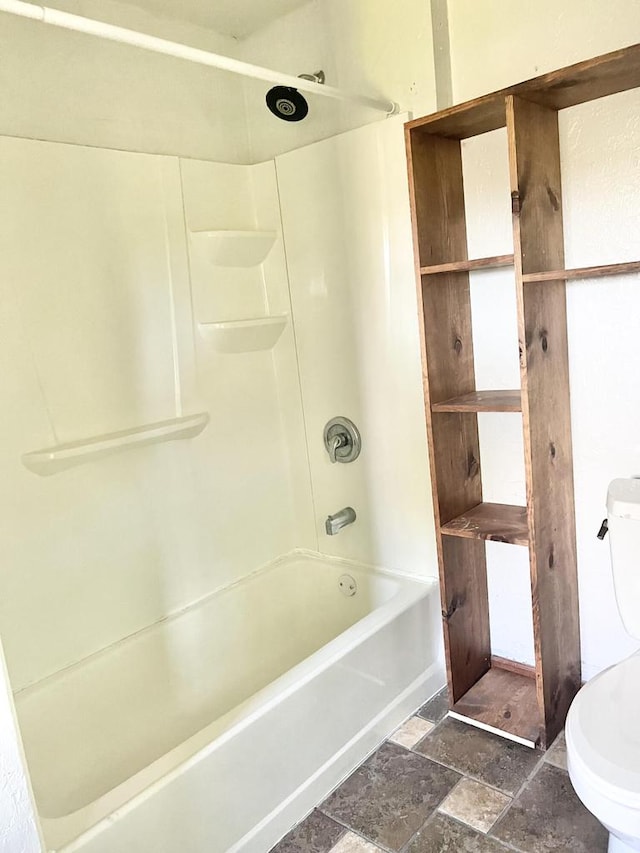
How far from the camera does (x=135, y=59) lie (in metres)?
2.24

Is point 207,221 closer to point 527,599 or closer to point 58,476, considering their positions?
point 58,476

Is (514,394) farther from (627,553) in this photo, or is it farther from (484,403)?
(627,553)

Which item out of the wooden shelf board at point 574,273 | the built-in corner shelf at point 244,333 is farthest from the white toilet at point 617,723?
the built-in corner shelf at point 244,333

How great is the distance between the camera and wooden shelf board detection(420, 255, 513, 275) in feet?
5.86

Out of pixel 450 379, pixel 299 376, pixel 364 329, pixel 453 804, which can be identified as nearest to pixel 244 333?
pixel 299 376

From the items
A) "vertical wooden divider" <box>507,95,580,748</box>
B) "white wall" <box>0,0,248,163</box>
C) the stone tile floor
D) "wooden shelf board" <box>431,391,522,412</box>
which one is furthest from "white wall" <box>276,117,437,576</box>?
the stone tile floor

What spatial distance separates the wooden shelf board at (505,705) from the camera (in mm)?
2010

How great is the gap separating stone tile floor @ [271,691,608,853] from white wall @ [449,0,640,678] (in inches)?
17.1

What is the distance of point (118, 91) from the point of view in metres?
2.21

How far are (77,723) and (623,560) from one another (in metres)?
1.62

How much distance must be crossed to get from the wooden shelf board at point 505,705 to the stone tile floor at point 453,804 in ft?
0.14

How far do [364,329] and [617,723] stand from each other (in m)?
1.42

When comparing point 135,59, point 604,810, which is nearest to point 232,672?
point 604,810

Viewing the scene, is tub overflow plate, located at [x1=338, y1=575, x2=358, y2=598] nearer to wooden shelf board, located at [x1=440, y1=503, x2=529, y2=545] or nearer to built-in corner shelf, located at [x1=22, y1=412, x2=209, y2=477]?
wooden shelf board, located at [x1=440, y1=503, x2=529, y2=545]
